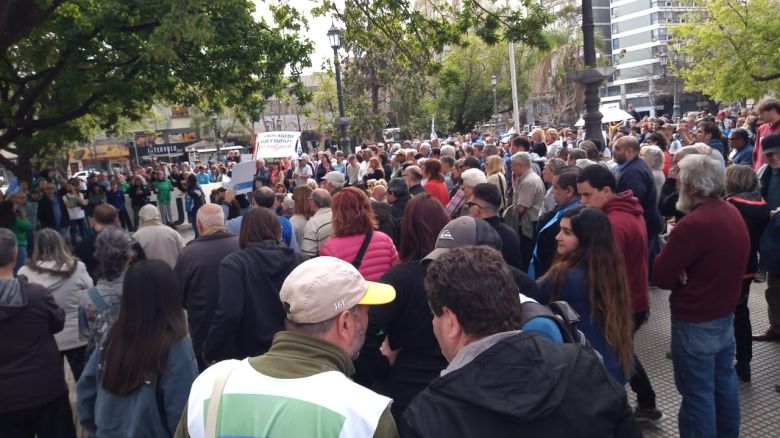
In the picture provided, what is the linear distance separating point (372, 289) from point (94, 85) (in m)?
12.6

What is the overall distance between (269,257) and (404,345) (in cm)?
132

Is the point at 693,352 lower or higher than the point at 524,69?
lower

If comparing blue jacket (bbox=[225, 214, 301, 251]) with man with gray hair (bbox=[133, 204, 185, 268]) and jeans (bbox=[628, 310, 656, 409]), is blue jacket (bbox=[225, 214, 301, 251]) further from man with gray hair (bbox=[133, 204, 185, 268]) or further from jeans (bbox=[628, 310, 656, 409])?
jeans (bbox=[628, 310, 656, 409])

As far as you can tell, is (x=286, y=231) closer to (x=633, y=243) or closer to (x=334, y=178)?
(x=334, y=178)

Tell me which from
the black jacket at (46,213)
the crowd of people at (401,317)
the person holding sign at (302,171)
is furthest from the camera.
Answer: the person holding sign at (302,171)

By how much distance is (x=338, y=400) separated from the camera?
67.5 inches

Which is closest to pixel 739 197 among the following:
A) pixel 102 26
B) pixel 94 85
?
pixel 102 26

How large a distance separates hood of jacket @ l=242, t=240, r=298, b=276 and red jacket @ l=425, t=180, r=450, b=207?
405 cm

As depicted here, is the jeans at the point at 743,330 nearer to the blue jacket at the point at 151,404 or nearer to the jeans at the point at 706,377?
the jeans at the point at 706,377

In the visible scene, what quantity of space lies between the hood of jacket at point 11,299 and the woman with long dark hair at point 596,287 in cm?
304

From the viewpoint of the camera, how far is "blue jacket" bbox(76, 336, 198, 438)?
2.96m

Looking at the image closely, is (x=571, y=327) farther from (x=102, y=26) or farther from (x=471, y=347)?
(x=102, y=26)

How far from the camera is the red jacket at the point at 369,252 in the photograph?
4.38 m

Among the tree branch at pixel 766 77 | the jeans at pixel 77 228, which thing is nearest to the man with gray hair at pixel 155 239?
the jeans at pixel 77 228
